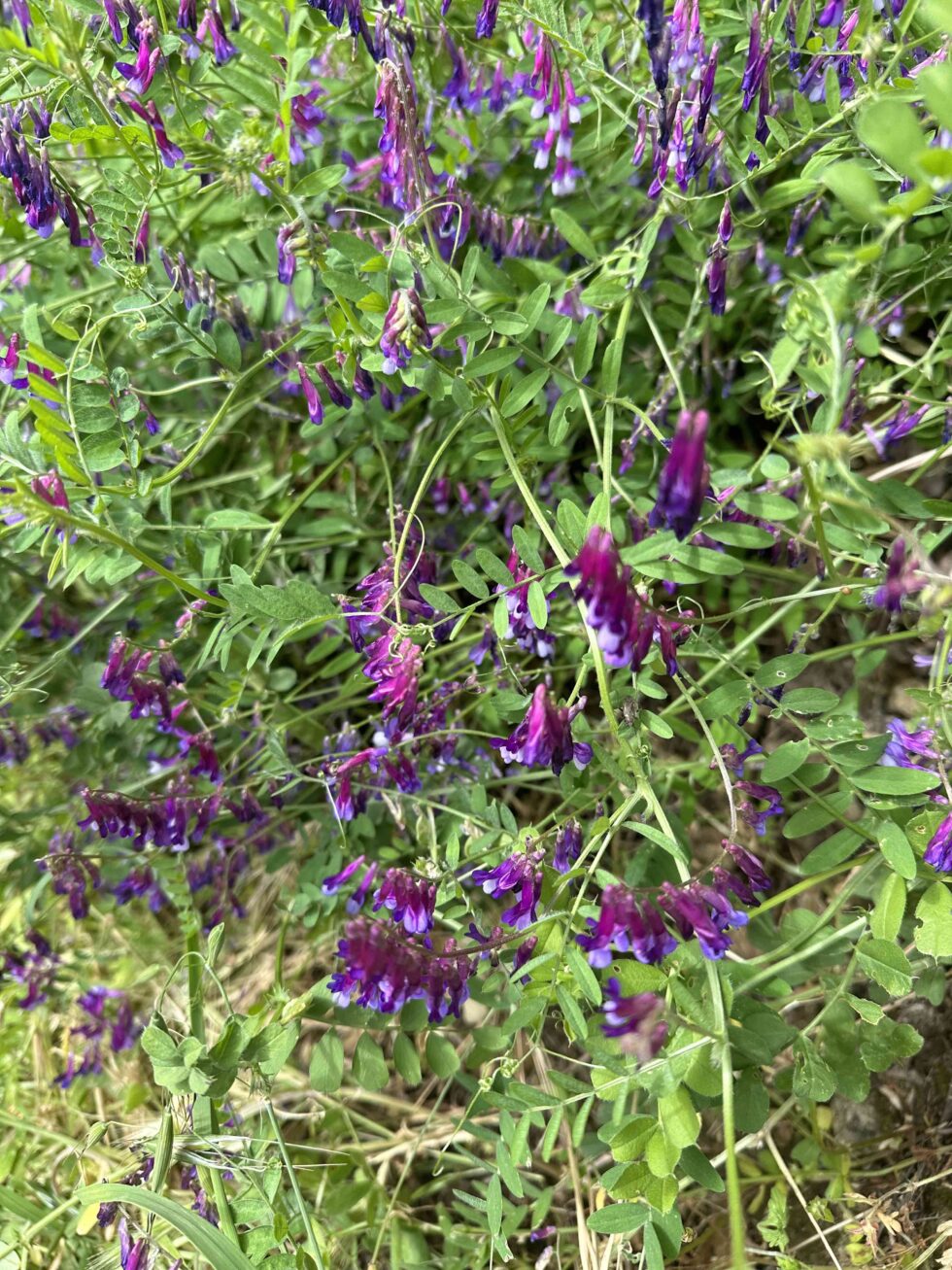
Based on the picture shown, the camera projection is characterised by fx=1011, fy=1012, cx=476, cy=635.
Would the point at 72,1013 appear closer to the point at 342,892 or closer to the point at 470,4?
the point at 342,892

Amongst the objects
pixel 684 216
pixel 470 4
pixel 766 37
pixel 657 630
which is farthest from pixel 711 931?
pixel 470 4

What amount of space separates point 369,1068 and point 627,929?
0.72 m

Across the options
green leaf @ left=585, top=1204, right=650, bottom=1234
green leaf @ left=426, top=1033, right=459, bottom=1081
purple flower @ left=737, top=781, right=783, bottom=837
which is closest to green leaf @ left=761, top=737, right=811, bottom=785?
purple flower @ left=737, top=781, right=783, bottom=837

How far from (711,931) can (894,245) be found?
134cm

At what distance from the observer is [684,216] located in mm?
1754

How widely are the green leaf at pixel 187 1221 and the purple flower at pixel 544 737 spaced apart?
823 mm

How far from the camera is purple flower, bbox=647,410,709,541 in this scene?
1.10m

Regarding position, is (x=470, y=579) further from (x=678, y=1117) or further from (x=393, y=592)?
(x=678, y=1117)

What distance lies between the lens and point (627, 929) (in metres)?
1.26

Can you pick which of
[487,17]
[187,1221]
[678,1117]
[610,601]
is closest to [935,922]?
[678,1117]

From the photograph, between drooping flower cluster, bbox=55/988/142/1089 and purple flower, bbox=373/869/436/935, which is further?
drooping flower cluster, bbox=55/988/142/1089

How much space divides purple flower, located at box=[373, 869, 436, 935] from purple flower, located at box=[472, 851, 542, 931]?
10 centimetres

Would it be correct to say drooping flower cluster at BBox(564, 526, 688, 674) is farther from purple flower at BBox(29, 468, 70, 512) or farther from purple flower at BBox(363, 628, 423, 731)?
purple flower at BBox(29, 468, 70, 512)

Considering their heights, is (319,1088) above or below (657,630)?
below
